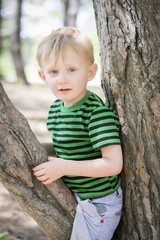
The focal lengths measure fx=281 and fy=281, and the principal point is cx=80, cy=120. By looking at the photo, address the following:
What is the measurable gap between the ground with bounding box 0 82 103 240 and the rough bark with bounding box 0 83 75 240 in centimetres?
104

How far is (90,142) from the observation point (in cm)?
172

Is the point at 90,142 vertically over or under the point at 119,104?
under

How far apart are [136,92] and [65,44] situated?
0.52 metres

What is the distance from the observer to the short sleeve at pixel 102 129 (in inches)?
62.9

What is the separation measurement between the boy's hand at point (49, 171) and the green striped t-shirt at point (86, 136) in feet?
0.43

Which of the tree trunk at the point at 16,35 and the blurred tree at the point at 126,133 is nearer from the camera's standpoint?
the blurred tree at the point at 126,133

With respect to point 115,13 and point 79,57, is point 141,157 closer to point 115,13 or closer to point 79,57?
point 79,57

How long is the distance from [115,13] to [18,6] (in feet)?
29.9

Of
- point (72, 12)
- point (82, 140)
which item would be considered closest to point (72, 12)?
point (72, 12)

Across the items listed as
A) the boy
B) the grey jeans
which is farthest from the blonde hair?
the grey jeans

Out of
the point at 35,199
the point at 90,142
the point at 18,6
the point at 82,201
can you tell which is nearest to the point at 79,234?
the point at 82,201

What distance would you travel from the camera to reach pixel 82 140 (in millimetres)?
1730

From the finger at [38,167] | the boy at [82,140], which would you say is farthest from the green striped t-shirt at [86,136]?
the finger at [38,167]

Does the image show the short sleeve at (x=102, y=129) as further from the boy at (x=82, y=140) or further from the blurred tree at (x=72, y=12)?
the blurred tree at (x=72, y=12)
